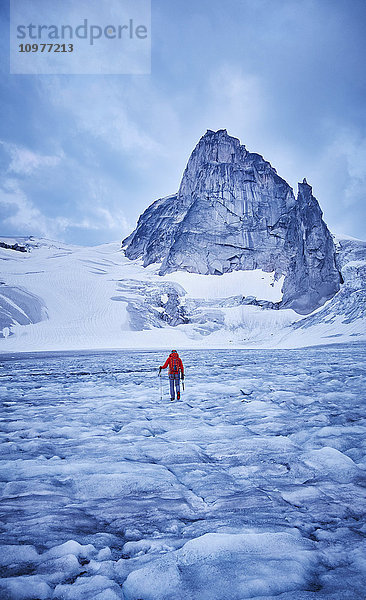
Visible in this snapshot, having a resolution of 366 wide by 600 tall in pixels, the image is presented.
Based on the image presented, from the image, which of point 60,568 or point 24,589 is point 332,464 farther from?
point 24,589

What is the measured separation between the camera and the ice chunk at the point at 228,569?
1991mm

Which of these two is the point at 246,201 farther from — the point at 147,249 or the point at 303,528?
the point at 303,528

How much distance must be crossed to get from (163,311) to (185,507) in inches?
2422

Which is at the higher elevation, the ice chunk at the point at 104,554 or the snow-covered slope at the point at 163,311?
the snow-covered slope at the point at 163,311

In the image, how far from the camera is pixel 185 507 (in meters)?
3.13

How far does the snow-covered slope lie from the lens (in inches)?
1887

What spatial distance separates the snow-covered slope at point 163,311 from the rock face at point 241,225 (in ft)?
14.5

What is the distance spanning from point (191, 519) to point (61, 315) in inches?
2313

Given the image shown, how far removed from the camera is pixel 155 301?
66375 mm

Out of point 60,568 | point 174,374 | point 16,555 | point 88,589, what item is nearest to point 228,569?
point 88,589

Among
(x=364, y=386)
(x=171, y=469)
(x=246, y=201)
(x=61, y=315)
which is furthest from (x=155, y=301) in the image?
(x=171, y=469)

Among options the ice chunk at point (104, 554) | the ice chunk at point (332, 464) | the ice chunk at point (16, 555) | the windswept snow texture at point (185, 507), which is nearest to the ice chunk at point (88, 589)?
the windswept snow texture at point (185, 507)

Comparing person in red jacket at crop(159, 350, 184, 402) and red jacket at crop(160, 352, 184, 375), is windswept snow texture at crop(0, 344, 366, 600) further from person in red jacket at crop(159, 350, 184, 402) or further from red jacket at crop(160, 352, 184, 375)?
red jacket at crop(160, 352, 184, 375)

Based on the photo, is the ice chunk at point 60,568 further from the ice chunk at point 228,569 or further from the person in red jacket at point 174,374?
the person in red jacket at point 174,374
